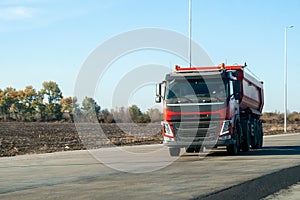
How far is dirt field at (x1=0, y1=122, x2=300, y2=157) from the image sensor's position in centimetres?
2902

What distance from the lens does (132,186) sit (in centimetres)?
1244

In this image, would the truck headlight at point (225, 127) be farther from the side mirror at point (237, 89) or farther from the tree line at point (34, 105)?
the tree line at point (34, 105)

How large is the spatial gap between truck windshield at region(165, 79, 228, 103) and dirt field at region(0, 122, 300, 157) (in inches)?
359

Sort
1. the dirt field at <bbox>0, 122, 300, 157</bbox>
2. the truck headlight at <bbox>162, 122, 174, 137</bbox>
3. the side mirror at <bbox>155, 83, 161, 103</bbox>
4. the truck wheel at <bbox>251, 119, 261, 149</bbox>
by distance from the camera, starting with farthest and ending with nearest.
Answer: the dirt field at <bbox>0, 122, 300, 157</bbox> → the truck wheel at <bbox>251, 119, 261, 149</bbox> → the side mirror at <bbox>155, 83, 161, 103</bbox> → the truck headlight at <bbox>162, 122, 174, 137</bbox>

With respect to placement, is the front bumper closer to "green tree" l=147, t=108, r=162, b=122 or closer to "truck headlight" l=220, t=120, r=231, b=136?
"truck headlight" l=220, t=120, r=231, b=136

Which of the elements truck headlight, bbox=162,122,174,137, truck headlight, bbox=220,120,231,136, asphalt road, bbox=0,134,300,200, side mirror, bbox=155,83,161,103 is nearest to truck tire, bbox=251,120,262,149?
truck headlight, bbox=220,120,231,136

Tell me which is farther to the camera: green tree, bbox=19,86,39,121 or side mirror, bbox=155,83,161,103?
green tree, bbox=19,86,39,121

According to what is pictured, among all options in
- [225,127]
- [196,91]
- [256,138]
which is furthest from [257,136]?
[196,91]

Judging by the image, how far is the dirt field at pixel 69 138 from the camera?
29.0m

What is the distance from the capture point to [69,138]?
129ft

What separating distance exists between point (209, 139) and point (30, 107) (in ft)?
306

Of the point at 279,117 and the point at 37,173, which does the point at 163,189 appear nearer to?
the point at 37,173

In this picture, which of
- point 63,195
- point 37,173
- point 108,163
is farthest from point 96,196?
point 108,163

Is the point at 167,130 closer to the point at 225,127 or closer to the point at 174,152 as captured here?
the point at 174,152
